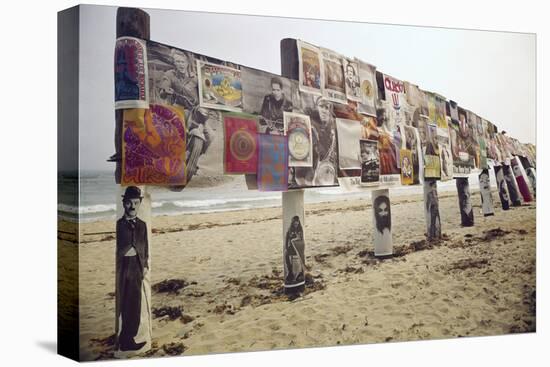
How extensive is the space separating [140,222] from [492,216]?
3.83m

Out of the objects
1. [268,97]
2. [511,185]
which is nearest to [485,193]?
[511,185]

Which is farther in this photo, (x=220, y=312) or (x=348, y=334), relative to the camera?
(x=348, y=334)

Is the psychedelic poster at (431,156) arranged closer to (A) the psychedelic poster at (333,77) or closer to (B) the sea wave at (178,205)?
(A) the psychedelic poster at (333,77)

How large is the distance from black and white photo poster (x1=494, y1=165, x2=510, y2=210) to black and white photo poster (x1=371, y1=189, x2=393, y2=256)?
4.84 ft

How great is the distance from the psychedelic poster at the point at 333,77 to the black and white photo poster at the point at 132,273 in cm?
194

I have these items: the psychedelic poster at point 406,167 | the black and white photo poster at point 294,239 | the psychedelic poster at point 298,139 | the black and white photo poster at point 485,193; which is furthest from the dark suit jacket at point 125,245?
the black and white photo poster at point 485,193

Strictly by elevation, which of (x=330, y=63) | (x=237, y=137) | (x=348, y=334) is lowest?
(x=348, y=334)

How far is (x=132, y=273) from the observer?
577 centimetres

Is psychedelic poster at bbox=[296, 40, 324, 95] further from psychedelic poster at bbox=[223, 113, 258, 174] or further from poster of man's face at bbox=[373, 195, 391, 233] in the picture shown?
poster of man's face at bbox=[373, 195, 391, 233]

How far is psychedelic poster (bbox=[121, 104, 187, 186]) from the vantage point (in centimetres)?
573

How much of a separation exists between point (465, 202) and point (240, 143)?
2.70m

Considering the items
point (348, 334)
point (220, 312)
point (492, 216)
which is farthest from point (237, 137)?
point (492, 216)

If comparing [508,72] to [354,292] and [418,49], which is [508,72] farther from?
[354,292]

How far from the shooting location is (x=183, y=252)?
6.05m
